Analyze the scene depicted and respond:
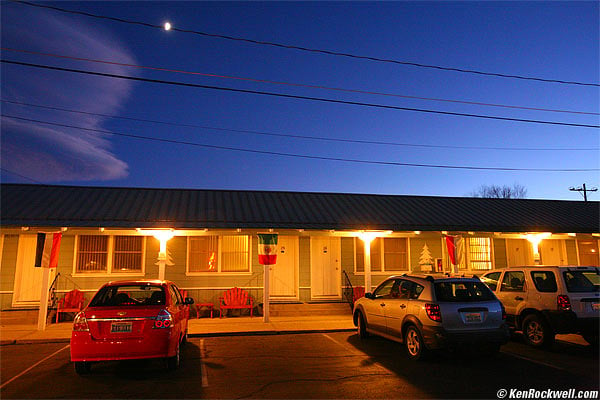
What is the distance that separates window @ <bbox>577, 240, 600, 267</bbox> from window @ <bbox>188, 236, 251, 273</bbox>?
1505 centimetres

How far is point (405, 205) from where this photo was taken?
60.3 feet

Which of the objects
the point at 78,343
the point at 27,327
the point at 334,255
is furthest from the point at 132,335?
the point at 334,255

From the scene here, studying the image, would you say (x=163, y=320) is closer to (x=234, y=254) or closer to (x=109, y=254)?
(x=234, y=254)

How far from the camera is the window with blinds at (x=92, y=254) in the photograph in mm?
14516

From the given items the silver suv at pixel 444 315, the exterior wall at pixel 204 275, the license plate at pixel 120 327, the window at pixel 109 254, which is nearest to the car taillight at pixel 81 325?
the license plate at pixel 120 327

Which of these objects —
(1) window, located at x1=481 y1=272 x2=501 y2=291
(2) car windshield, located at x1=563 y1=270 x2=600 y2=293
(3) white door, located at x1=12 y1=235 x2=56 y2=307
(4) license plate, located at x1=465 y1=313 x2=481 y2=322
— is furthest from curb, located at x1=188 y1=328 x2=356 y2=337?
(3) white door, located at x1=12 y1=235 x2=56 y2=307

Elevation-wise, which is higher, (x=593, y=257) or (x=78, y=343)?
(x=593, y=257)

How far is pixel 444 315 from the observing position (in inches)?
289

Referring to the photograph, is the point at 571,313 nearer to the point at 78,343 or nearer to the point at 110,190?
the point at 78,343

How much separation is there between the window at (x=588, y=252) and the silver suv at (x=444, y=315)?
14.0m

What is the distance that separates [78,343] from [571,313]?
9123 millimetres

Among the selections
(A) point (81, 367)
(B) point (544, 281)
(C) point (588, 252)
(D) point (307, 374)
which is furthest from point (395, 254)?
(A) point (81, 367)

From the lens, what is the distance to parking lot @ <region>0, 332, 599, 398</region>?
6.01 metres

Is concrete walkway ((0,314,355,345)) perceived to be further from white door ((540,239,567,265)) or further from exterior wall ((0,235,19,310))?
white door ((540,239,567,265))
